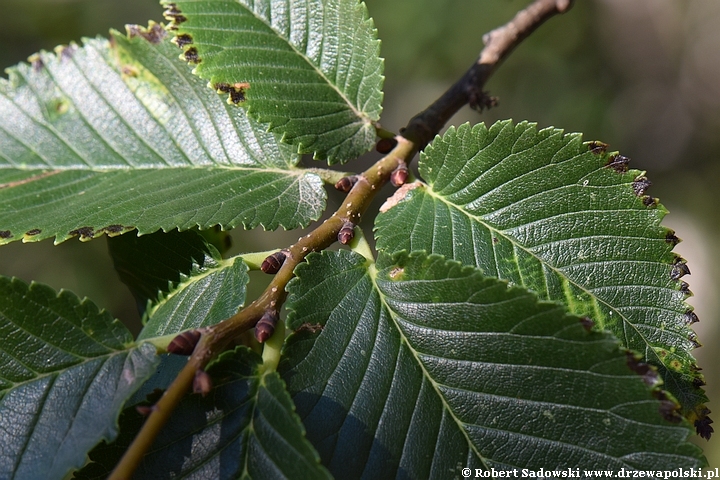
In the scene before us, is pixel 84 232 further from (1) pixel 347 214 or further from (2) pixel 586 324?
(2) pixel 586 324

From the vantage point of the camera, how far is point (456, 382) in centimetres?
90

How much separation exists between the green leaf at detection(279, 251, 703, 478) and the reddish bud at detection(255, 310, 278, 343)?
4 cm

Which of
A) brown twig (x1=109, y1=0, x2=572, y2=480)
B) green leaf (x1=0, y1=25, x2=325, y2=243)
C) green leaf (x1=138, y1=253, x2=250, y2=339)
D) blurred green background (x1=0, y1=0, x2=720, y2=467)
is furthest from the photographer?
blurred green background (x1=0, y1=0, x2=720, y2=467)

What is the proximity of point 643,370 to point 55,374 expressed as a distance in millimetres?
836

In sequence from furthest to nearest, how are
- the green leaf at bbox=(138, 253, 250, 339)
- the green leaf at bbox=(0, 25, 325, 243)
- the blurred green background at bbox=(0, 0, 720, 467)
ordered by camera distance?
the blurred green background at bbox=(0, 0, 720, 467) → the green leaf at bbox=(0, 25, 325, 243) → the green leaf at bbox=(138, 253, 250, 339)

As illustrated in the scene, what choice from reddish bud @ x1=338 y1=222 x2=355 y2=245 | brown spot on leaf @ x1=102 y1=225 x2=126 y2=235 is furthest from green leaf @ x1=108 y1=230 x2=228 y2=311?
reddish bud @ x1=338 y1=222 x2=355 y2=245

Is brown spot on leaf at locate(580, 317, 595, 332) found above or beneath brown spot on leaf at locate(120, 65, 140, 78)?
beneath

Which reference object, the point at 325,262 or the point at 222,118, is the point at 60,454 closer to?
the point at 325,262

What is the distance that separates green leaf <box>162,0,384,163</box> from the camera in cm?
115

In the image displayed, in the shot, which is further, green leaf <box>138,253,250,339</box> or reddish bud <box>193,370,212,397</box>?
green leaf <box>138,253,250,339</box>

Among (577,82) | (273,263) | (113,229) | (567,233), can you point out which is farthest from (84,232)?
(577,82)

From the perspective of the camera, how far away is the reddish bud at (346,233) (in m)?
1.02

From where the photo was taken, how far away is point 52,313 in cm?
91

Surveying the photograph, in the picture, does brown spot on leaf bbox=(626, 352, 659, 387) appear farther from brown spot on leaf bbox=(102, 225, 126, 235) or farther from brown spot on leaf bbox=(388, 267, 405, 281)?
brown spot on leaf bbox=(102, 225, 126, 235)
